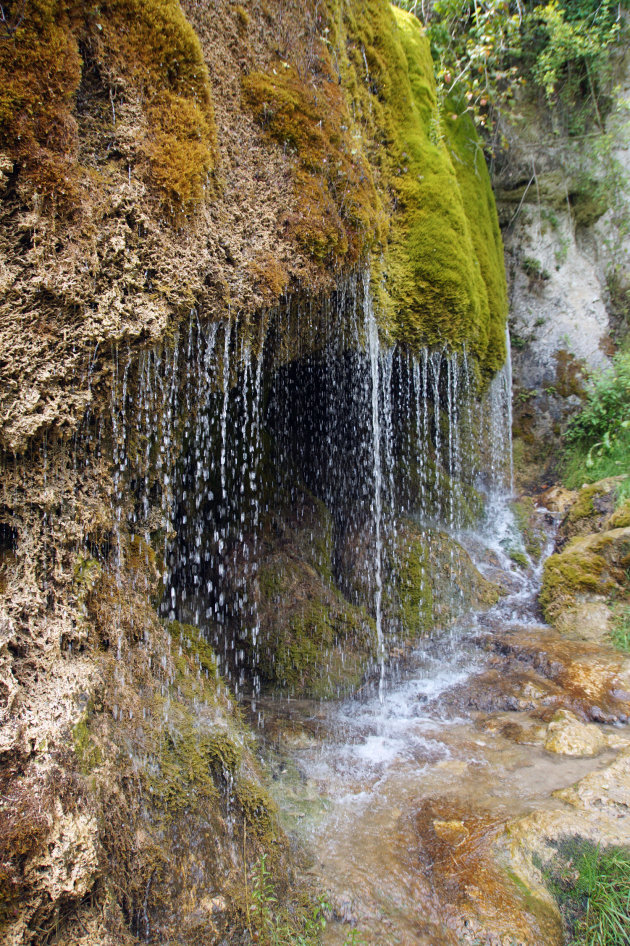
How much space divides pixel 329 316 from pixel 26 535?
3197 mm

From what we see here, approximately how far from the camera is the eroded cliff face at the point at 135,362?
2.19 meters

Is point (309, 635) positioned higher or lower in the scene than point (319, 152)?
lower

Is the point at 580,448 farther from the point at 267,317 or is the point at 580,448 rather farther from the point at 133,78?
the point at 133,78

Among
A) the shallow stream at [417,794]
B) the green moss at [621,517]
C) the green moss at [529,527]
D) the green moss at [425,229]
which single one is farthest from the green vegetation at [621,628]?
the green moss at [425,229]

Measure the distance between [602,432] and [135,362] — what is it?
27.5ft

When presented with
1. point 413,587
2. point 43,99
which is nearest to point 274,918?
point 43,99

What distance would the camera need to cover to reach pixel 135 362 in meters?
2.93

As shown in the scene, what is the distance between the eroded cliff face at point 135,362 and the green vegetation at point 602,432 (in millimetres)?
5830

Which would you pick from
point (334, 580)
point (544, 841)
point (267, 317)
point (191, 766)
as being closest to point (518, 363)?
point (334, 580)

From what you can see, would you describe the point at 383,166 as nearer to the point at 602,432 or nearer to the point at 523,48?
the point at 602,432

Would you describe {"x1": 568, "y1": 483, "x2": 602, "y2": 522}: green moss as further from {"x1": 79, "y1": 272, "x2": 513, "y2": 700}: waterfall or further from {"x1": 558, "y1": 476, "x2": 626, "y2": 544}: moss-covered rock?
{"x1": 79, "y1": 272, "x2": 513, "y2": 700}: waterfall

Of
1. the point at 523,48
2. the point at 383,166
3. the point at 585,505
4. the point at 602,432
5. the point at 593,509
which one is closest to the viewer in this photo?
the point at 383,166

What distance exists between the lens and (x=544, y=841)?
2871 mm

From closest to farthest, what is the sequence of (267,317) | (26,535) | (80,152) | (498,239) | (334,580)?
(26,535) < (80,152) < (267,317) < (334,580) < (498,239)
